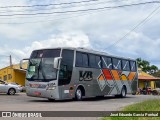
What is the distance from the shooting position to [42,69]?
21625 millimetres

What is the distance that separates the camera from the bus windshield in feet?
69.7

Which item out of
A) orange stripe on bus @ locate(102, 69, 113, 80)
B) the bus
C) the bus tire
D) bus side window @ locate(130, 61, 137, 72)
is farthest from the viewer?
the bus tire

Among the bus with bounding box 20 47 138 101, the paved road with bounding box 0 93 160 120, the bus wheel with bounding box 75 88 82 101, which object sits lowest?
the paved road with bounding box 0 93 160 120

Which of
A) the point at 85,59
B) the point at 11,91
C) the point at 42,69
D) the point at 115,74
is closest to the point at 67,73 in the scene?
the point at 42,69

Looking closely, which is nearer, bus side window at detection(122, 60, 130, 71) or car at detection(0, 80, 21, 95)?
bus side window at detection(122, 60, 130, 71)

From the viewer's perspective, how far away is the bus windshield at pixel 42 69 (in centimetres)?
2123

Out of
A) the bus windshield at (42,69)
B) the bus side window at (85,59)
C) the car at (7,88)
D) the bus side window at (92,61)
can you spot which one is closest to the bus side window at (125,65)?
the bus side window at (92,61)

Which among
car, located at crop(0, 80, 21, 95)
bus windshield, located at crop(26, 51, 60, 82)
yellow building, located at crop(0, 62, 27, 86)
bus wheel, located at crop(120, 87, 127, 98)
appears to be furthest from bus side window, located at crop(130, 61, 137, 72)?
yellow building, located at crop(0, 62, 27, 86)

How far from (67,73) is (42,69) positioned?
5.04 ft

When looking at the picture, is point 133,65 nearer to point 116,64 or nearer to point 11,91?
point 116,64

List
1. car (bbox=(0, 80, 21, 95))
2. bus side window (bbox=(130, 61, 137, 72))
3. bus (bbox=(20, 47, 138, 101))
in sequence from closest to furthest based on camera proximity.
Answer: bus (bbox=(20, 47, 138, 101))
bus side window (bbox=(130, 61, 137, 72))
car (bbox=(0, 80, 21, 95))

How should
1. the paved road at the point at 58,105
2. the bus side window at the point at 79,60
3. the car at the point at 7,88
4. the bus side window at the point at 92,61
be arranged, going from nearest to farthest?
the paved road at the point at 58,105 → the bus side window at the point at 79,60 → the bus side window at the point at 92,61 → the car at the point at 7,88

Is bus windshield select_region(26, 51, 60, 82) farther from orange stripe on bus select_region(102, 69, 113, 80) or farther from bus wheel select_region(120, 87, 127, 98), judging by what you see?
bus wheel select_region(120, 87, 127, 98)

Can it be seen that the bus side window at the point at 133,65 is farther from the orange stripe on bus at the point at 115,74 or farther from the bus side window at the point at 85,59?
the bus side window at the point at 85,59
